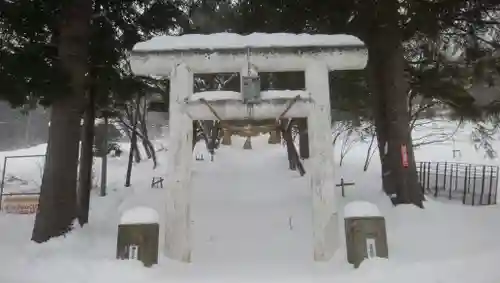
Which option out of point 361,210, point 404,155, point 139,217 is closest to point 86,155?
point 139,217

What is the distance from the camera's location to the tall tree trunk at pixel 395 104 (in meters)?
8.92

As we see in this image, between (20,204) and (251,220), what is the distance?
6941 mm

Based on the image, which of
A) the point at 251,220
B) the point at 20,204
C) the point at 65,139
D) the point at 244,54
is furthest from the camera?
the point at 20,204

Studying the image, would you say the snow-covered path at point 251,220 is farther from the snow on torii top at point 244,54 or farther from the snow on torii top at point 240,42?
the snow on torii top at point 240,42

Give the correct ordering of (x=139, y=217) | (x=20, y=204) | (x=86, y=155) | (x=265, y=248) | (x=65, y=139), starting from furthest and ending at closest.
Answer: (x=20, y=204) < (x=86, y=155) < (x=65, y=139) < (x=265, y=248) < (x=139, y=217)

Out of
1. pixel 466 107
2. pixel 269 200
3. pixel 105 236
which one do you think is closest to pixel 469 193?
pixel 466 107

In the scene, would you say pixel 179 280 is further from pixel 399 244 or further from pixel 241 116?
pixel 399 244

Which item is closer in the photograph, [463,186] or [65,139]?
[65,139]

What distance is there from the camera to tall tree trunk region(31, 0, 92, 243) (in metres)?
7.66

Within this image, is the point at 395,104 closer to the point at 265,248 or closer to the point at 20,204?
the point at 265,248

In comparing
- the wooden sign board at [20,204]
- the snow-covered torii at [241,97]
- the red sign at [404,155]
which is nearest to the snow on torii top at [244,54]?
the snow-covered torii at [241,97]

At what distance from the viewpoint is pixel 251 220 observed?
30.4 feet

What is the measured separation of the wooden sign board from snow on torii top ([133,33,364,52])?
303 inches

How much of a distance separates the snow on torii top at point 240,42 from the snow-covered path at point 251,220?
113 inches
